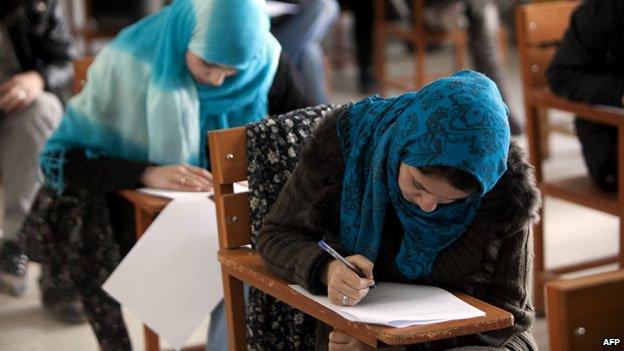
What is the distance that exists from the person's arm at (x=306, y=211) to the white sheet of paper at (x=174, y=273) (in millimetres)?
431

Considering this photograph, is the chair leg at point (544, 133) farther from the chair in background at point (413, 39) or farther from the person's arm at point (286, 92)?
the person's arm at point (286, 92)

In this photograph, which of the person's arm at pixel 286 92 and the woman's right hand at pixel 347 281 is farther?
the person's arm at pixel 286 92

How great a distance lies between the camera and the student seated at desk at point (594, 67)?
301 centimetres

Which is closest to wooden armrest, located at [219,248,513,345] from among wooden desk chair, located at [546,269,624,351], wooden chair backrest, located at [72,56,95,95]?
wooden desk chair, located at [546,269,624,351]

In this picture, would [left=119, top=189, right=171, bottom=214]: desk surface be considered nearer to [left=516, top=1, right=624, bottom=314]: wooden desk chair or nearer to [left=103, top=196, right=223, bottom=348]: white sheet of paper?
[left=103, top=196, right=223, bottom=348]: white sheet of paper

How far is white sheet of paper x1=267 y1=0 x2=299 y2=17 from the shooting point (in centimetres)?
381

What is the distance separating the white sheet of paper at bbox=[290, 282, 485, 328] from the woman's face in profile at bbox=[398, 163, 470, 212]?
0.48ft

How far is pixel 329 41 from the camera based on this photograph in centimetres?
780

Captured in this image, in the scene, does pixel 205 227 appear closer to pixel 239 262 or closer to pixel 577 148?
pixel 239 262

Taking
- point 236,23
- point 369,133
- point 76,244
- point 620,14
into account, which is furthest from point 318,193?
point 620,14

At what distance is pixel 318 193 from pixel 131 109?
2.77 ft

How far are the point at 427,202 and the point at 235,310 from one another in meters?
0.56

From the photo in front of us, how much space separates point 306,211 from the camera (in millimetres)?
1963

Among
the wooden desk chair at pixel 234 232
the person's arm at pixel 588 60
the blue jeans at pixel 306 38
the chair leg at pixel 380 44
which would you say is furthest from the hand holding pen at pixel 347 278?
the chair leg at pixel 380 44
